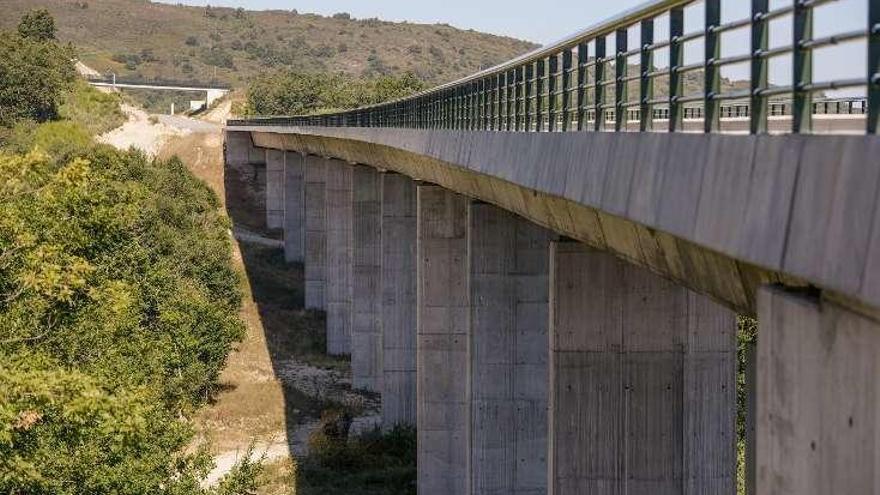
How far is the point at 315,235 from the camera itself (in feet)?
210

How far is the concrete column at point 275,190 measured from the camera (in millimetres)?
84000

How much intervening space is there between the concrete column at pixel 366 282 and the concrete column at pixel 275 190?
35313mm

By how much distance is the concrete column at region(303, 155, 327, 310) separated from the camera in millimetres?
63250

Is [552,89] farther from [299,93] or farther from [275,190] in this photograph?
[299,93]

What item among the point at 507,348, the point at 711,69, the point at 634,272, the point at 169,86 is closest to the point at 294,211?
the point at 507,348

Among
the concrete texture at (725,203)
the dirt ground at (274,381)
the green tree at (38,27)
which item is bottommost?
the dirt ground at (274,381)

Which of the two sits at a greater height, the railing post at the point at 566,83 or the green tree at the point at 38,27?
the green tree at the point at 38,27

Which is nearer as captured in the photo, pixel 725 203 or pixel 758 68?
pixel 725 203

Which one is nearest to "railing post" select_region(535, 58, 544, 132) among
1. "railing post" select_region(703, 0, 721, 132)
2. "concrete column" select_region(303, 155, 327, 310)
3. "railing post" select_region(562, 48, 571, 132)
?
"railing post" select_region(562, 48, 571, 132)

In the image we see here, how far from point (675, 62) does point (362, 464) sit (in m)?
29.8

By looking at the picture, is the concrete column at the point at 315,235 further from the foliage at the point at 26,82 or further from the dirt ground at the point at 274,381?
the foliage at the point at 26,82

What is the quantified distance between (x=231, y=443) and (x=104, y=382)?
2173cm

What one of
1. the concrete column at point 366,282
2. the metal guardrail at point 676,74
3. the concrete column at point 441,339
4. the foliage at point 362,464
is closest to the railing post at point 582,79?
the metal guardrail at point 676,74

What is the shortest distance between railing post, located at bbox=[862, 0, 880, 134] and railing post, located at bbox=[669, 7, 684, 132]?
3.24 m
